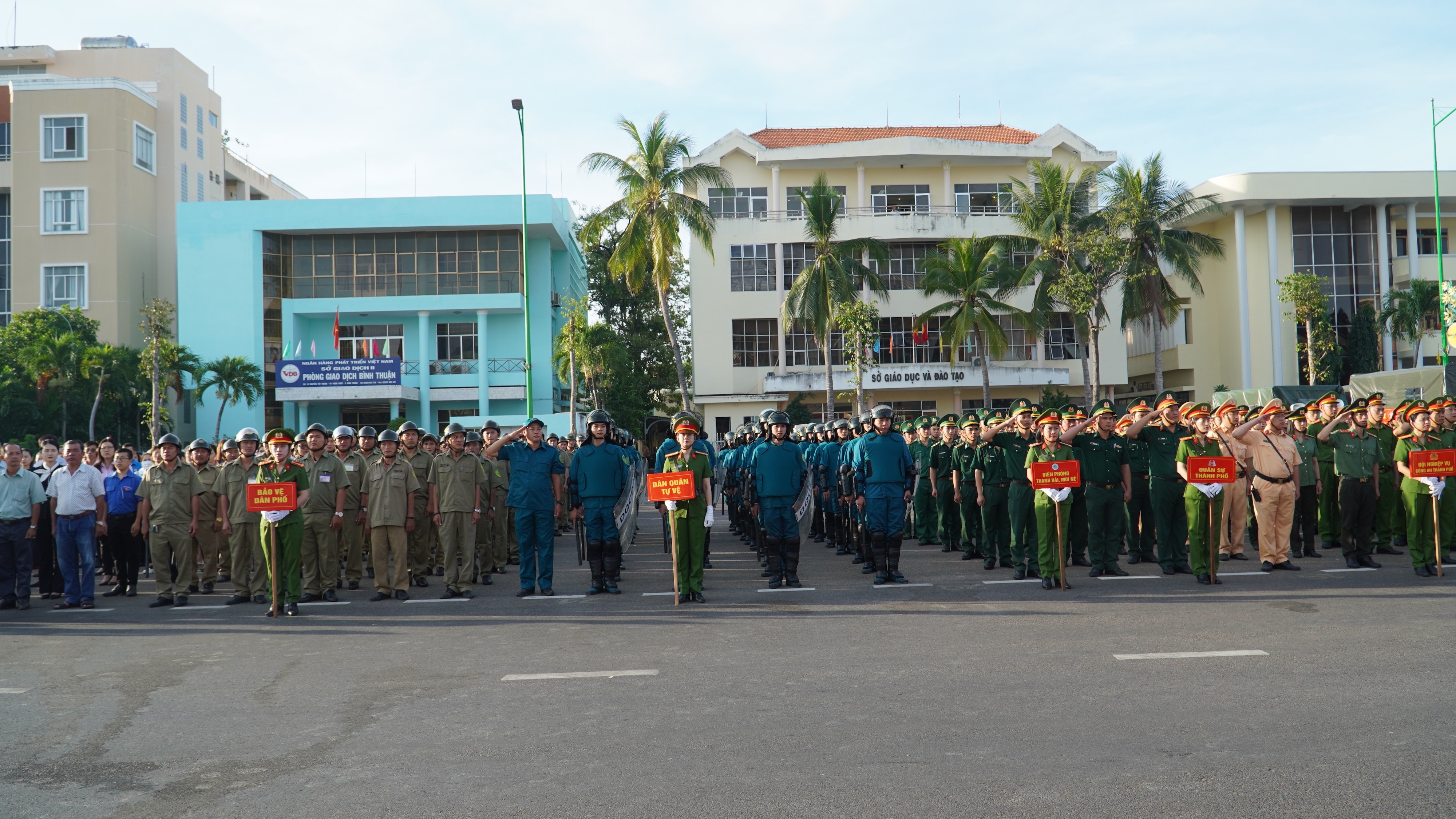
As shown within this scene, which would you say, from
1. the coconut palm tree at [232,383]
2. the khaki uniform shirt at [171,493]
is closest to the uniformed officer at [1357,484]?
the khaki uniform shirt at [171,493]

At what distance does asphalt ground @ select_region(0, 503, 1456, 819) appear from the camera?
502 centimetres

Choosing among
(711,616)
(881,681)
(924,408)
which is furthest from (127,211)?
(881,681)

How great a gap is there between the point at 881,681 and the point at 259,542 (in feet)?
26.3

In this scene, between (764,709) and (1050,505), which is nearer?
(764,709)

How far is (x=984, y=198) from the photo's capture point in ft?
153

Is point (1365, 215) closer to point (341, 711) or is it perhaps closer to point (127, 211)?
point (341, 711)

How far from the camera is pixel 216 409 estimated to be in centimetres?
4775

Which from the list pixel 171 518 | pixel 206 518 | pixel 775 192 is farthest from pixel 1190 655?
pixel 775 192

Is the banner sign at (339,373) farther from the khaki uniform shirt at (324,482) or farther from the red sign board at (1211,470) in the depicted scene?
the red sign board at (1211,470)

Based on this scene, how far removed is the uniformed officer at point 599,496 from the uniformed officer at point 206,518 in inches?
173

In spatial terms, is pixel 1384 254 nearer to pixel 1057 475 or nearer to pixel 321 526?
pixel 1057 475

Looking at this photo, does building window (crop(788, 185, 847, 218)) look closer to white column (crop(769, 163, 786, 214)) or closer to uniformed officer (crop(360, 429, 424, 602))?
white column (crop(769, 163, 786, 214))

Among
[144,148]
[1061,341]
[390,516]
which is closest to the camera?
[390,516]

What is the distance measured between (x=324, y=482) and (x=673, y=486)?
419 centimetres
